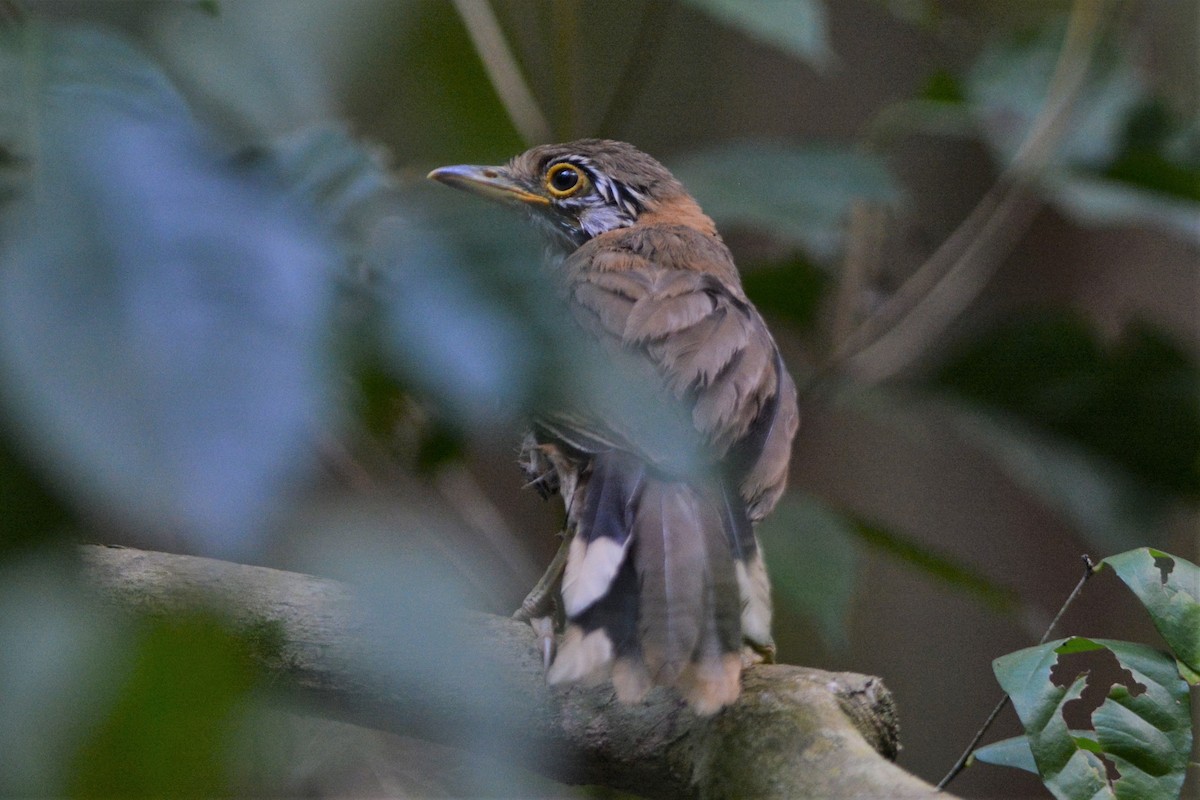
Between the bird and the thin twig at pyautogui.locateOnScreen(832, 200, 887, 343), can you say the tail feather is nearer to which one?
the bird

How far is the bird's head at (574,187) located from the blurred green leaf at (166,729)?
94.6 inches

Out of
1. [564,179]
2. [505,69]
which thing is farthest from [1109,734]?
[505,69]

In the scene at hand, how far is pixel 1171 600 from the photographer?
1.76 m

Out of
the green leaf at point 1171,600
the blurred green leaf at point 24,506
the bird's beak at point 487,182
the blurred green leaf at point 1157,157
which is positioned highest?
the blurred green leaf at point 1157,157

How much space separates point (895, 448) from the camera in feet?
23.0

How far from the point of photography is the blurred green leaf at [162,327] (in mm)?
909

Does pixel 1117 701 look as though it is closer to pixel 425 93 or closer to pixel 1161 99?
pixel 425 93

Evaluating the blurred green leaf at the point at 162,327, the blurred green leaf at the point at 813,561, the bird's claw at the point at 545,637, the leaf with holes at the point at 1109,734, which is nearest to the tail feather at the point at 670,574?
the bird's claw at the point at 545,637

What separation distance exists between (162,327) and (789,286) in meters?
3.39

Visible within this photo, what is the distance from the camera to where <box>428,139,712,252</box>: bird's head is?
308 centimetres

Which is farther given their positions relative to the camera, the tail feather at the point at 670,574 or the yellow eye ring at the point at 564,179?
the yellow eye ring at the point at 564,179

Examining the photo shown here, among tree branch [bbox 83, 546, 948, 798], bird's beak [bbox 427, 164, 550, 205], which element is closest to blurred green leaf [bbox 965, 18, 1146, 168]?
bird's beak [bbox 427, 164, 550, 205]

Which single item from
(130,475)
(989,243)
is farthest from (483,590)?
(989,243)

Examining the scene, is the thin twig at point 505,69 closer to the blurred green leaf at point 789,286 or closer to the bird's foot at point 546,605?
the blurred green leaf at point 789,286
